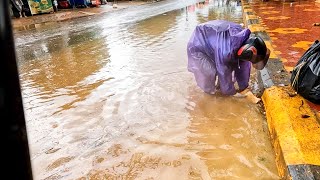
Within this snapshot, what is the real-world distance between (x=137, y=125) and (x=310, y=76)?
1.68 m

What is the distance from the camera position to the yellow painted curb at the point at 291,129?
189 cm

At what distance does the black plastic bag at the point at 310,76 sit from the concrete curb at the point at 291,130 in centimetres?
10

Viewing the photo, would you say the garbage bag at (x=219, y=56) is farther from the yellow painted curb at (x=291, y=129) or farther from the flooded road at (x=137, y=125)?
the yellow painted curb at (x=291, y=129)

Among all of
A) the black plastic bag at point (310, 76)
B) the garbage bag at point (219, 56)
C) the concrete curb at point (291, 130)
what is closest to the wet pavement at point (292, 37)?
the black plastic bag at point (310, 76)

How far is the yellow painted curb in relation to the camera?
189 cm

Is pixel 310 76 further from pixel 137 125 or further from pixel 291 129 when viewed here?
pixel 137 125

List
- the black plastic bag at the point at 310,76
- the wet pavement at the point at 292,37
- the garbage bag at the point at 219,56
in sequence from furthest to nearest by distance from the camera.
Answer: the wet pavement at the point at 292,37, the garbage bag at the point at 219,56, the black plastic bag at the point at 310,76

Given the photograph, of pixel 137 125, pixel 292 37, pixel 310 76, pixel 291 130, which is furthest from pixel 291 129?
pixel 292 37

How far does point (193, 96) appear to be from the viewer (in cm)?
354

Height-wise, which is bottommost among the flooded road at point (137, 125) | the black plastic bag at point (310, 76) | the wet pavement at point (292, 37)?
the flooded road at point (137, 125)

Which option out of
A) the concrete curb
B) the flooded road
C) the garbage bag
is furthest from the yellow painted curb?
the garbage bag

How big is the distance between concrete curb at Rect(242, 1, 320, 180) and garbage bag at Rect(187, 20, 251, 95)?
376 millimetres

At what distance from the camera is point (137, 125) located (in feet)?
9.47

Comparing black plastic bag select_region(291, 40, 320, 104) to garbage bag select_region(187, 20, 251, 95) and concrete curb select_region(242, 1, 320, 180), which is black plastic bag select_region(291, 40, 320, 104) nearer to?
concrete curb select_region(242, 1, 320, 180)
